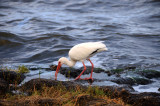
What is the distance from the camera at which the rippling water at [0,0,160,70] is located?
34.3ft

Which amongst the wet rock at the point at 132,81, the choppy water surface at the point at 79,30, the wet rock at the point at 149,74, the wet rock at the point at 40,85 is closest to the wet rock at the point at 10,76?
the wet rock at the point at 40,85

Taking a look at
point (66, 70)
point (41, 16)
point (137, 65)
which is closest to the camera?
point (66, 70)

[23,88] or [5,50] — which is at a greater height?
[23,88]

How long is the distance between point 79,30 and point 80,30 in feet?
0.20

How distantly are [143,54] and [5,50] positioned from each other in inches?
249

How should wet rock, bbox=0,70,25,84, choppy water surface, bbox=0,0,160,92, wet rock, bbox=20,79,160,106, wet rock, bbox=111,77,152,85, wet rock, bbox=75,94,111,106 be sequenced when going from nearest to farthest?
wet rock, bbox=75,94,111,106, wet rock, bbox=20,79,160,106, wet rock, bbox=0,70,25,84, wet rock, bbox=111,77,152,85, choppy water surface, bbox=0,0,160,92

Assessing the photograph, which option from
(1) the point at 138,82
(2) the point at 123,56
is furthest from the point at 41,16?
(1) the point at 138,82

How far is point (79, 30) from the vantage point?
15.0m

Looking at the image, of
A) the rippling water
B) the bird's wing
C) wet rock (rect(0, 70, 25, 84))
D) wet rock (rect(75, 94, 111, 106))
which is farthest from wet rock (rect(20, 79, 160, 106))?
the rippling water

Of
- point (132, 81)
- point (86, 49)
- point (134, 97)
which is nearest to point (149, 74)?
point (132, 81)

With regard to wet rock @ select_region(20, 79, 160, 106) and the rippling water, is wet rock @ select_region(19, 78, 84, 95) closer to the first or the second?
wet rock @ select_region(20, 79, 160, 106)

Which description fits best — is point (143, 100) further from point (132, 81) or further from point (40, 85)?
point (40, 85)

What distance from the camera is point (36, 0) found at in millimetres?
22484

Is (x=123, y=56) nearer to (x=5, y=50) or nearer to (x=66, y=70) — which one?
(x=66, y=70)
